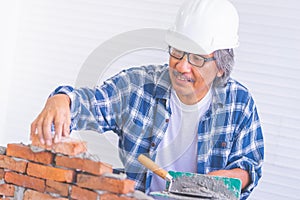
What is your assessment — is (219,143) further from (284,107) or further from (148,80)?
(284,107)

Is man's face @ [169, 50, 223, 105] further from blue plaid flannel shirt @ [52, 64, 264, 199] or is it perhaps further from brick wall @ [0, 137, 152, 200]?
brick wall @ [0, 137, 152, 200]

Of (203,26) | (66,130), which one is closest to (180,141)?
(203,26)

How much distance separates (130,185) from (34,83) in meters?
2.53

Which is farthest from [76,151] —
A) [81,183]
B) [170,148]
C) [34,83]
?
[34,83]

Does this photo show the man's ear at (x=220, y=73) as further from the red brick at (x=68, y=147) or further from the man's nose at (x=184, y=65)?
the red brick at (x=68, y=147)

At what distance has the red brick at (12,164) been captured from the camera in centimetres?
260

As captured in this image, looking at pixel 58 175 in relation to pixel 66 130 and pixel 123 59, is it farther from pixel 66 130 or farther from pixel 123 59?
pixel 123 59

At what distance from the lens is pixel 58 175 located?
8.27 ft

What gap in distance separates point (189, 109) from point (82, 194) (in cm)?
95

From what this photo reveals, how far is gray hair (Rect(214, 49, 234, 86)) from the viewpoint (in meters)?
3.20

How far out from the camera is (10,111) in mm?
4891

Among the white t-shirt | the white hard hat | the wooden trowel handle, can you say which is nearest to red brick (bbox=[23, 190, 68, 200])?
the wooden trowel handle

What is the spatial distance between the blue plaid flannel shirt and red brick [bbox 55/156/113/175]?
0.64m

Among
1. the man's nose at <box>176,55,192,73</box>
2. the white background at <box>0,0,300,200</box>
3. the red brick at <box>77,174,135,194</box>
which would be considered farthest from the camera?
the white background at <box>0,0,300,200</box>
